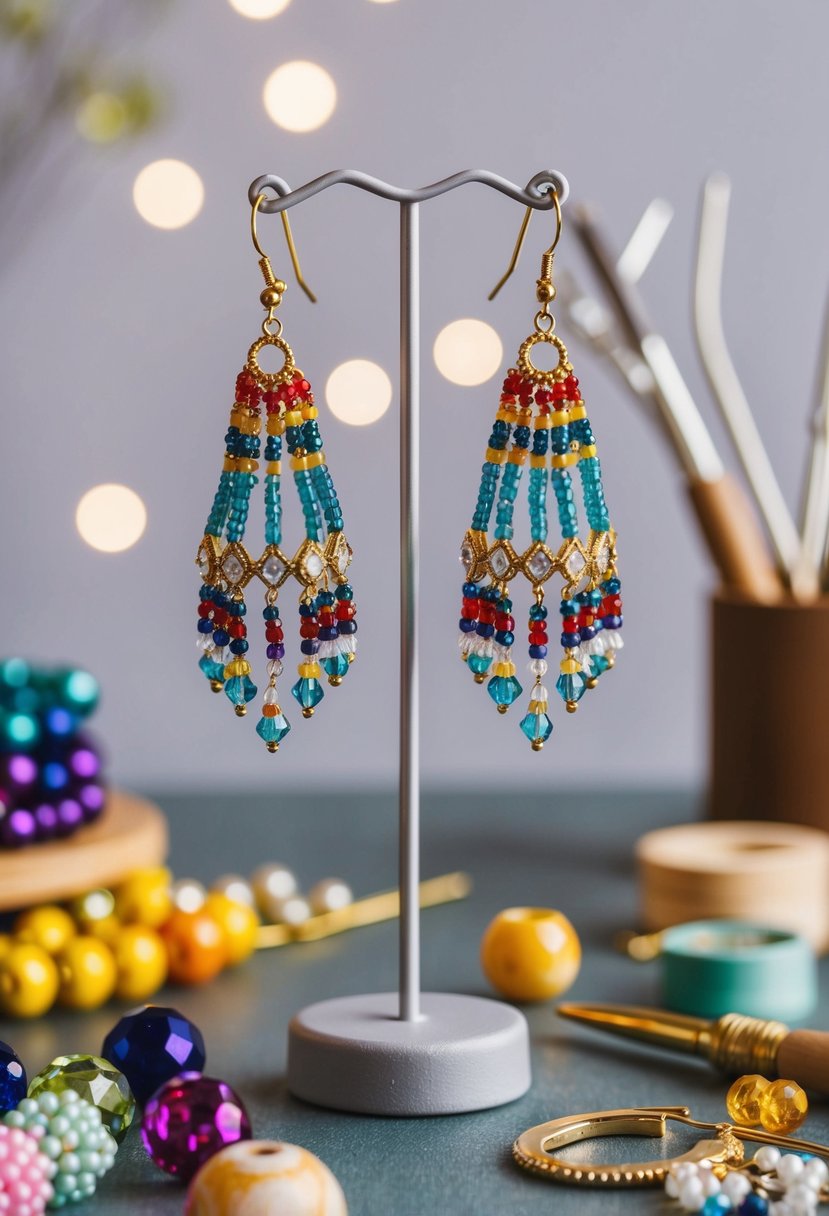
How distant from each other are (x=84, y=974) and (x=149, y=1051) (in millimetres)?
143

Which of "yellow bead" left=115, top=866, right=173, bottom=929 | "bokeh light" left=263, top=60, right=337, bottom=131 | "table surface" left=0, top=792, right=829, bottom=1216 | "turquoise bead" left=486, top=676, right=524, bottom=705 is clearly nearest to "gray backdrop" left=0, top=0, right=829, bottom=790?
"bokeh light" left=263, top=60, right=337, bottom=131

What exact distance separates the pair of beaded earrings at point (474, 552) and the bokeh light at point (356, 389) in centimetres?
67

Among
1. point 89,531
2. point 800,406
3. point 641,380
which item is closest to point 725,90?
point 800,406

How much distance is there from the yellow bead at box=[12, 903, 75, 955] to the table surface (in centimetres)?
5

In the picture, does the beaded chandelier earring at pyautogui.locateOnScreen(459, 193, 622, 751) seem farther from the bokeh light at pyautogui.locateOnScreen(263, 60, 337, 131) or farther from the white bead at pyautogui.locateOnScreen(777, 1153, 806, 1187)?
the bokeh light at pyautogui.locateOnScreen(263, 60, 337, 131)

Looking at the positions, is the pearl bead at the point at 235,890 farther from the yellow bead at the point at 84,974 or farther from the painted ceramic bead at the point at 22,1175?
the painted ceramic bead at the point at 22,1175

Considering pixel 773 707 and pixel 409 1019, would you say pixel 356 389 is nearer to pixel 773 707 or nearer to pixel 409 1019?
pixel 773 707

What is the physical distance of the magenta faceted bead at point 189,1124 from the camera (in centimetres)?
Result: 54

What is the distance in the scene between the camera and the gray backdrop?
129cm

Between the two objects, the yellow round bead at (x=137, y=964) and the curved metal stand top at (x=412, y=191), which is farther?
the yellow round bead at (x=137, y=964)

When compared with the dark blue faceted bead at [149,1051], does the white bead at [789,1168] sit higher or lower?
lower

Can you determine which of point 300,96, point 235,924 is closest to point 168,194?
point 300,96

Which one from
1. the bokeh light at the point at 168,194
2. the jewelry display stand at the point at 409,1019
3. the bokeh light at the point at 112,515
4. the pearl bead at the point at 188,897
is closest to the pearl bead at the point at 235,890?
the pearl bead at the point at 188,897


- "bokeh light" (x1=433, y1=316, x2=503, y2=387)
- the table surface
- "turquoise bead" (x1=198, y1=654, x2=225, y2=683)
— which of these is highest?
"bokeh light" (x1=433, y1=316, x2=503, y2=387)
